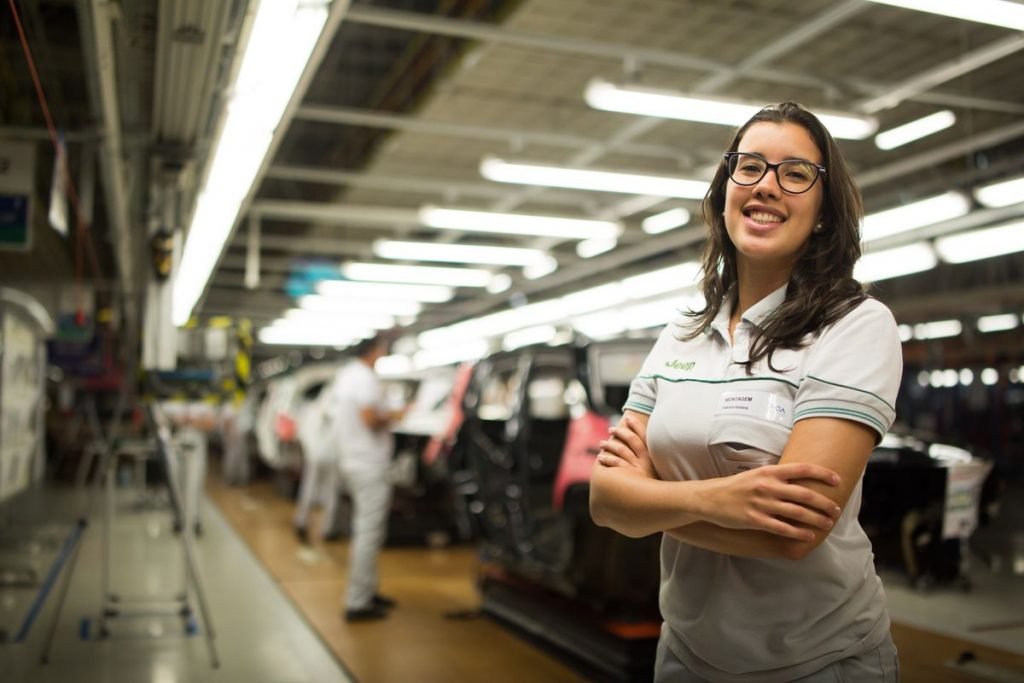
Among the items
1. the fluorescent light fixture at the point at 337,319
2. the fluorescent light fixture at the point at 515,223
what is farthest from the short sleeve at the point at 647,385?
the fluorescent light fixture at the point at 337,319

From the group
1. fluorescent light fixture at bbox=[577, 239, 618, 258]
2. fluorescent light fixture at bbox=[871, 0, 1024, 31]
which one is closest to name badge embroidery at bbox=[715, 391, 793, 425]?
fluorescent light fixture at bbox=[871, 0, 1024, 31]

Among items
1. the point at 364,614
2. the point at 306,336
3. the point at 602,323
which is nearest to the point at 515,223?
the point at 364,614

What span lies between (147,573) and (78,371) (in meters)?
6.48

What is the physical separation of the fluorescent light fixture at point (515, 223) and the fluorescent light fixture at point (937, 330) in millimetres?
3580

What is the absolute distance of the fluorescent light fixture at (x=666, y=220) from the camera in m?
10.9

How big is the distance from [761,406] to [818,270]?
0.30 meters

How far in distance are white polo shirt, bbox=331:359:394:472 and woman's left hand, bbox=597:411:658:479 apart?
15.7ft

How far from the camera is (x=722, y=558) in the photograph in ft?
5.75

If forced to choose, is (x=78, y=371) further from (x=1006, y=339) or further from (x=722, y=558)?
(x=722, y=558)

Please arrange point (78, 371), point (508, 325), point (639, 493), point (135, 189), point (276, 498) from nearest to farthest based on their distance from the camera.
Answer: point (639, 493) < point (135, 189) < point (78, 371) < point (276, 498) < point (508, 325)

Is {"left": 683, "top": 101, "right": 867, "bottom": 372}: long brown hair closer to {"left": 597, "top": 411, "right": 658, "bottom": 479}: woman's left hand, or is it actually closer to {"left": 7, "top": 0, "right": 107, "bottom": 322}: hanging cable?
{"left": 597, "top": 411, "right": 658, "bottom": 479}: woman's left hand

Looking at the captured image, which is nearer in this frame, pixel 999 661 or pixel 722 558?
pixel 722 558

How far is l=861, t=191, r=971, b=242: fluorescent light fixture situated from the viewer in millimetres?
6586

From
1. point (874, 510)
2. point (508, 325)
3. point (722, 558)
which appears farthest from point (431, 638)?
point (508, 325)
